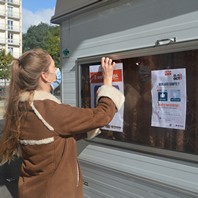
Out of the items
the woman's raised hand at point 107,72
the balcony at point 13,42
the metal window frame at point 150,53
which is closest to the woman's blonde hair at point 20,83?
the woman's raised hand at point 107,72

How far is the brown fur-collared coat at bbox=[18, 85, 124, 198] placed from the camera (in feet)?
6.84

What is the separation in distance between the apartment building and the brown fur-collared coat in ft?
178

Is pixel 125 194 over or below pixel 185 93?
below

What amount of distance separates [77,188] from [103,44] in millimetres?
1463

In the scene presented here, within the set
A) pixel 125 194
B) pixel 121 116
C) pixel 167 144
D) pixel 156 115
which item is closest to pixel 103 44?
pixel 121 116

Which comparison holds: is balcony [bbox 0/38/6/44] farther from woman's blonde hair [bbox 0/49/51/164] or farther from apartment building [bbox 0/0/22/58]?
woman's blonde hair [bbox 0/49/51/164]

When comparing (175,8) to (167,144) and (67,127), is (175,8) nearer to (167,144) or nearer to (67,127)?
(167,144)

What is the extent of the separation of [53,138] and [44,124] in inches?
4.3

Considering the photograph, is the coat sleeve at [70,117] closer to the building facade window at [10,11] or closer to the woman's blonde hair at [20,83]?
the woman's blonde hair at [20,83]

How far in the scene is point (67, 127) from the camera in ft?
6.83

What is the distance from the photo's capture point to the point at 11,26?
57406 mm

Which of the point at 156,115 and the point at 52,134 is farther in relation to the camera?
the point at 156,115

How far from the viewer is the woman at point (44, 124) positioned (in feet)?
6.85

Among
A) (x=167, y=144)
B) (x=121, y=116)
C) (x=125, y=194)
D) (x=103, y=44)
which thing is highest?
(x=103, y=44)
